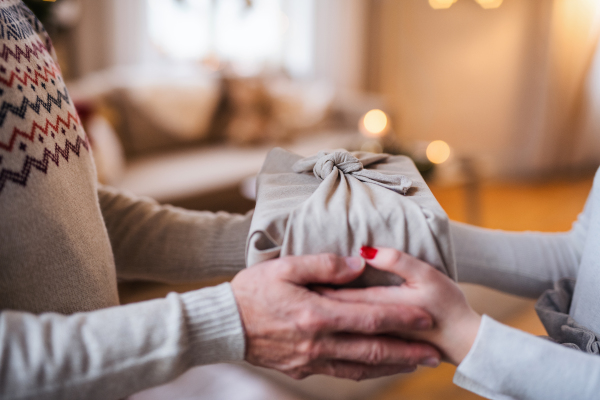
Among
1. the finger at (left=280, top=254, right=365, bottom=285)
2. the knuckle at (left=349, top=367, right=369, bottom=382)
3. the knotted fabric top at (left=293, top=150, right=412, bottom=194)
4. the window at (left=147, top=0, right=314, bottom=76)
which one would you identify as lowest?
the knuckle at (left=349, top=367, right=369, bottom=382)

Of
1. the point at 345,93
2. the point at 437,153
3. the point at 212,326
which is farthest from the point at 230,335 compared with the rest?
the point at 345,93

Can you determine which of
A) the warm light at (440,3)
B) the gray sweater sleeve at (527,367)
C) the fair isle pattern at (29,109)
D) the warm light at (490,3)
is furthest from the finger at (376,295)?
the warm light at (490,3)

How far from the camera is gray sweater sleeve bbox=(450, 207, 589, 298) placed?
0.74m

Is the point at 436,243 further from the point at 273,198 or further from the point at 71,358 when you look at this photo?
the point at 71,358

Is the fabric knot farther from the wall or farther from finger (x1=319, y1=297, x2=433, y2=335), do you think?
the wall

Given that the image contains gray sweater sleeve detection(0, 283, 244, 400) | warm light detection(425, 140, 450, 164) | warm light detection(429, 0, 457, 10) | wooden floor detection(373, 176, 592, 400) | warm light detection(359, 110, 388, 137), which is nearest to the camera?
gray sweater sleeve detection(0, 283, 244, 400)

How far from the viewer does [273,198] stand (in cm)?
58

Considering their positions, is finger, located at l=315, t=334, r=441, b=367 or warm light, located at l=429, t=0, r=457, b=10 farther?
warm light, located at l=429, t=0, r=457, b=10

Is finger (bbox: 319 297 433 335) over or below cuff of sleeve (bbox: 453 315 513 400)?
over

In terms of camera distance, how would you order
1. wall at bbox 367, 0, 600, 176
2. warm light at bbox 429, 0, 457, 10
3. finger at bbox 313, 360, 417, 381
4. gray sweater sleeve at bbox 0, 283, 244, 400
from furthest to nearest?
wall at bbox 367, 0, 600, 176 → warm light at bbox 429, 0, 457, 10 → finger at bbox 313, 360, 417, 381 → gray sweater sleeve at bbox 0, 283, 244, 400

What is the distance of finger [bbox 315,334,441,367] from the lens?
51 cm

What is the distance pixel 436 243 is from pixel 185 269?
1.41 ft

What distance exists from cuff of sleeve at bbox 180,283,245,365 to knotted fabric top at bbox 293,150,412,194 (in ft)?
0.72

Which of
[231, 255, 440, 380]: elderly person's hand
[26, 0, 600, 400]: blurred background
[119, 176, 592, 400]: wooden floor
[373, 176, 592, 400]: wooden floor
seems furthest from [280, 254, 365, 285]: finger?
[373, 176, 592, 400]: wooden floor
